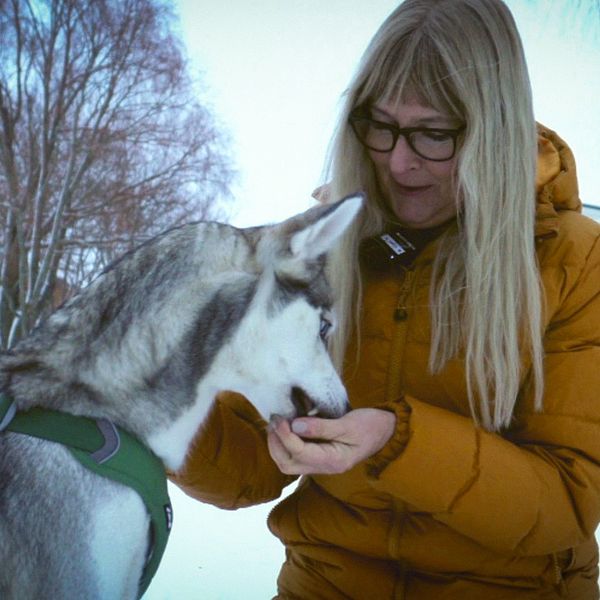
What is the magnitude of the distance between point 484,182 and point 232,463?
0.68m

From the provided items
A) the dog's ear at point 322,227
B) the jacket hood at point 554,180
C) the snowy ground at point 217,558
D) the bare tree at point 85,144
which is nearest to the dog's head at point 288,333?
the dog's ear at point 322,227

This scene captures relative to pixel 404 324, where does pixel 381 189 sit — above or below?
above

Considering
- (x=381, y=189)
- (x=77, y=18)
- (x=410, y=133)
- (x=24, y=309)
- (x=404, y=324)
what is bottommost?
(x=24, y=309)

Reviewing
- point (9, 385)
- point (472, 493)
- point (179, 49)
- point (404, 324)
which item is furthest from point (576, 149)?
point (9, 385)

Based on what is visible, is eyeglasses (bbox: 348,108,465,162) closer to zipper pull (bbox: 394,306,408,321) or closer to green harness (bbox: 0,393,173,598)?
zipper pull (bbox: 394,306,408,321)

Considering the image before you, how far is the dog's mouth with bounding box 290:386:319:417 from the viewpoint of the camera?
109cm

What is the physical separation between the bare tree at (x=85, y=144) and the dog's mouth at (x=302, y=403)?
4.04ft

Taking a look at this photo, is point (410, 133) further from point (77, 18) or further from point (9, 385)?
point (77, 18)

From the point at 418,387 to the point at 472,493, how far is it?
0.76 feet

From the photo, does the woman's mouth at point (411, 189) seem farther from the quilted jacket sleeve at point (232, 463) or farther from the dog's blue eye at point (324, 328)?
the quilted jacket sleeve at point (232, 463)

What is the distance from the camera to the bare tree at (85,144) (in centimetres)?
217

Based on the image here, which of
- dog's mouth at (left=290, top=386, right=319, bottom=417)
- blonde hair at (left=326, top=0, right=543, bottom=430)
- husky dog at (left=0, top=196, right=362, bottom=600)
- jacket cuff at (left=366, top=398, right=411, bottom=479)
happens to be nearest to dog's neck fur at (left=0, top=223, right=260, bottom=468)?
husky dog at (left=0, top=196, right=362, bottom=600)

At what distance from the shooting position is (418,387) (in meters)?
1.21

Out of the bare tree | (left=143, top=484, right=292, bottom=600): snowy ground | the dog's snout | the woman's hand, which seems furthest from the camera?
the bare tree
